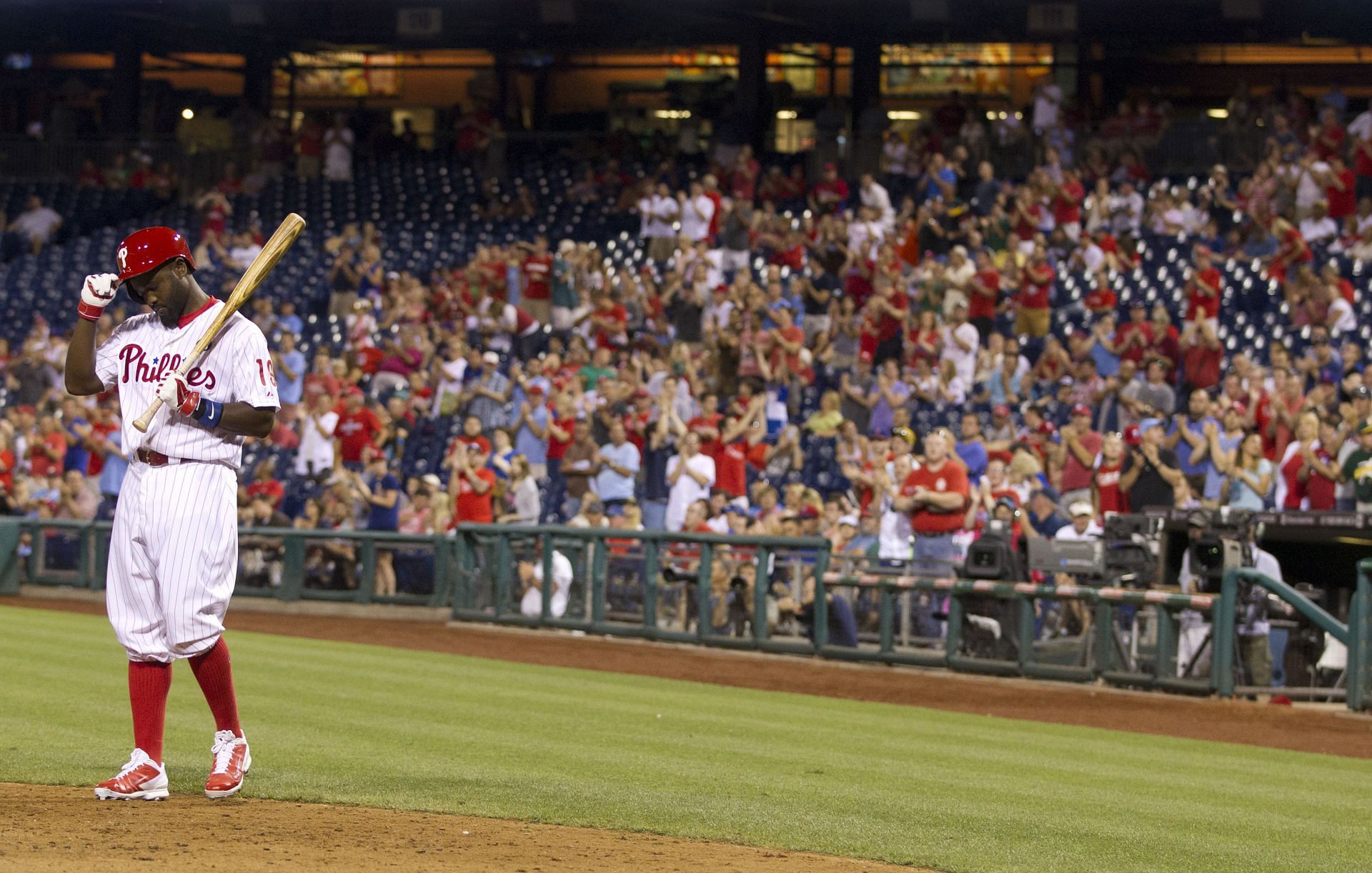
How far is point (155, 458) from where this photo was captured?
6035mm

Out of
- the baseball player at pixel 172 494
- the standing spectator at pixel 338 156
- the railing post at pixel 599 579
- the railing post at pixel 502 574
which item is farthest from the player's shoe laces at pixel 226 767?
the standing spectator at pixel 338 156

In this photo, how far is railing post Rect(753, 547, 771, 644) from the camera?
584 inches

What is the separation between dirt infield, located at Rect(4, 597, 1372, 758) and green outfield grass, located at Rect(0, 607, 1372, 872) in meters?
0.62

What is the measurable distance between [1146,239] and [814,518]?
20.7 feet

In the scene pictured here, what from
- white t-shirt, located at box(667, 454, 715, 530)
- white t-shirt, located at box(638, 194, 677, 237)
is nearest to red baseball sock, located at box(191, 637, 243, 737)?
white t-shirt, located at box(667, 454, 715, 530)

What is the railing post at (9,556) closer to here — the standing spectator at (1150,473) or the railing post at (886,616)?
the railing post at (886,616)

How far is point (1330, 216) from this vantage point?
60.8 ft

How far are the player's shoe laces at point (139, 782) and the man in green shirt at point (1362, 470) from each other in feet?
29.3

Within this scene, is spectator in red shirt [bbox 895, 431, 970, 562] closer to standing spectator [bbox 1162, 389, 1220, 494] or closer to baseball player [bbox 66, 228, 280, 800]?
standing spectator [bbox 1162, 389, 1220, 494]

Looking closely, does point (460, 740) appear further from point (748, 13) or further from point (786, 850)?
point (748, 13)

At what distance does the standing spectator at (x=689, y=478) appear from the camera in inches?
660

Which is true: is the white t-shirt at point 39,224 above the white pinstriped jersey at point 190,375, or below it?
above

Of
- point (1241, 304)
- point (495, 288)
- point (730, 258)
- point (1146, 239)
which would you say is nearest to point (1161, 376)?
point (1241, 304)

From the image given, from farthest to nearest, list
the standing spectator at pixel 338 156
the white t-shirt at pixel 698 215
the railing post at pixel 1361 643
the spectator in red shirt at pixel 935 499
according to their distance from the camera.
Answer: the standing spectator at pixel 338 156
the white t-shirt at pixel 698 215
the spectator in red shirt at pixel 935 499
the railing post at pixel 1361 643
